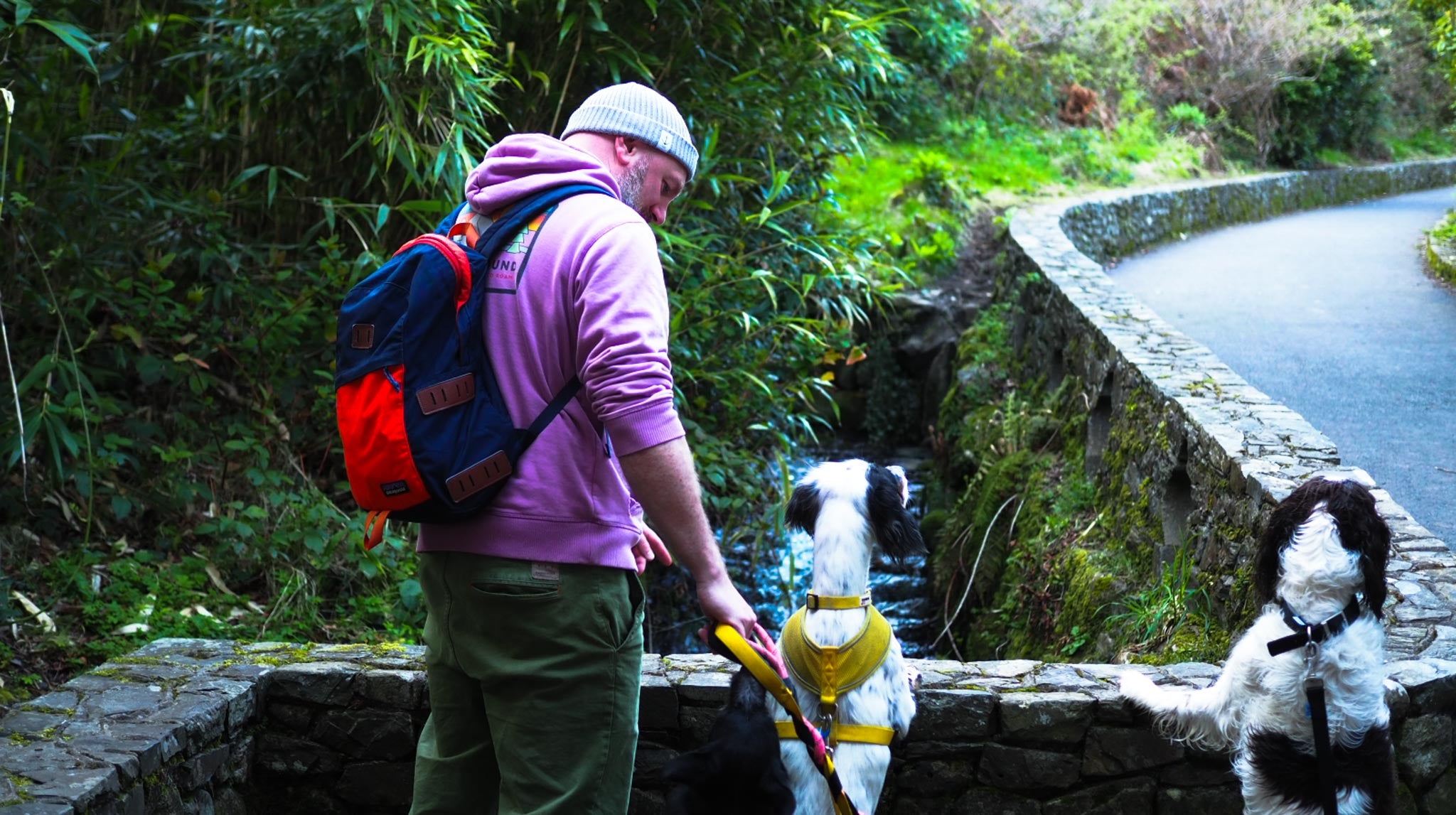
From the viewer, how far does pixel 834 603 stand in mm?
2891

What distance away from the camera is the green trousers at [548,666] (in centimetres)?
225

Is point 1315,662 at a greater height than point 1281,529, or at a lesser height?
lesser

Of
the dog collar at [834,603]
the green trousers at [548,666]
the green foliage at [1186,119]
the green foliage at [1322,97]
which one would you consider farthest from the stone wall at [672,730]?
the green foliage at [1322,97]

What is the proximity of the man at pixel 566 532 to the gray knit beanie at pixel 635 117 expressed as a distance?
11cm

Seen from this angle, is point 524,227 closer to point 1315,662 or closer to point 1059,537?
point 1315,662

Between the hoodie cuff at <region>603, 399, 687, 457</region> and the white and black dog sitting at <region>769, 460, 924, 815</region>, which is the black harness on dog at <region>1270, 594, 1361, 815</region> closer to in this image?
the white and black dog sitting at <region>769, 460, 924, 815</region>

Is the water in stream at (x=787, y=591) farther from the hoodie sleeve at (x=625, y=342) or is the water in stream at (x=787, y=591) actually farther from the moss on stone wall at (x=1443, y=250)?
the moss on stone wall at (x=1443, y=250)

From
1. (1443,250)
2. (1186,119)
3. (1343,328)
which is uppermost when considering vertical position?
(1186,119)

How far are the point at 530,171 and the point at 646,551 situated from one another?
839 mm

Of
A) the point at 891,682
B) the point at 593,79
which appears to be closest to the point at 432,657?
the point at 891,682

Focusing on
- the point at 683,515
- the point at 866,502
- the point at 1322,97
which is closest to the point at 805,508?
the point at 866,502

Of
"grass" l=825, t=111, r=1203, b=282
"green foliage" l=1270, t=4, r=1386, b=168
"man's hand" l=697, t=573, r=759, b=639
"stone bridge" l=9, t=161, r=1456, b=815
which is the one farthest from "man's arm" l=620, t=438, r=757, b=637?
"green foliage" l=1270, t=4, r=1386, b=168

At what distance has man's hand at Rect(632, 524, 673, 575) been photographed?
8.29 feet

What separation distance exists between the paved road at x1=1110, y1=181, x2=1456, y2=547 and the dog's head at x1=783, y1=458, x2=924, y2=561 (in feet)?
11.2
